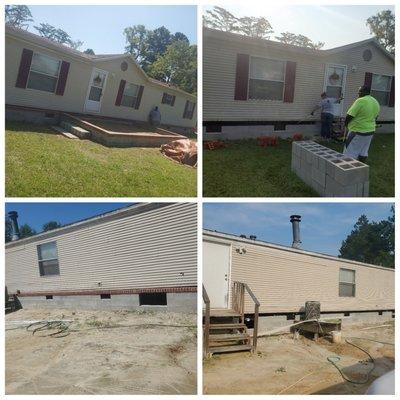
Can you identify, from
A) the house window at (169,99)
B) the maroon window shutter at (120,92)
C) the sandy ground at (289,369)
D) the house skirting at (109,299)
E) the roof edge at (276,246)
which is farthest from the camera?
the maroon window shutter at (120,92)

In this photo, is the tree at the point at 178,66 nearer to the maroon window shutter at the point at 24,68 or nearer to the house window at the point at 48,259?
the maroon window shutter at the point at 24,68

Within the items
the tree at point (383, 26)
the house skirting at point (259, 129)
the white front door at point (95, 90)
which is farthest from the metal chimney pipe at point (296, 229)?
the white front door at point (95, 90)

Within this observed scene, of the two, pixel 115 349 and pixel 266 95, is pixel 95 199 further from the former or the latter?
pixel 266 95

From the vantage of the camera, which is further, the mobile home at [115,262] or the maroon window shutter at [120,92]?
the maroon window shutter at [120,92]

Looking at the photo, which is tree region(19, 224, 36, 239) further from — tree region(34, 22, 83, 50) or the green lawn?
tree region(34, 22, 83, 50)

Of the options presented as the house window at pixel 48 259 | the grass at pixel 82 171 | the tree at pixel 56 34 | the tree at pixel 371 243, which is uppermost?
the tree at pixel 56 34

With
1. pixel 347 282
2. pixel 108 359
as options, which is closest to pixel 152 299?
pixel 108 359

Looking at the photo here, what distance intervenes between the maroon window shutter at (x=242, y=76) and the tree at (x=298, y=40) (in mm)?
803

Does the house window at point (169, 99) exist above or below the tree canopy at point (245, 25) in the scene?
below

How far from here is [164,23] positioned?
220 inches

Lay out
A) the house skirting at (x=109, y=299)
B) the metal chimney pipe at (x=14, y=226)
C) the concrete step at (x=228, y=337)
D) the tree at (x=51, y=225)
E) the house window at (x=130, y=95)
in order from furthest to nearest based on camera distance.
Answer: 1. the house window at (x=130, y=95)
2. the tree at (x=51, y=225)
3. the house skirting at (x=109, y=299)
4. the concrete step at (x=228, y=337)
5. the metal chimney pipe at (x=14, y=226)

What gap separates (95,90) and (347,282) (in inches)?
330

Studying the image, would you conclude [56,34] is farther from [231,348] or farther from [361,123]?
[231,348]

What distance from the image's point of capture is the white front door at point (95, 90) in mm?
9172
